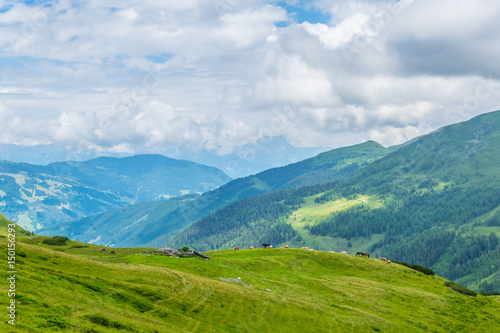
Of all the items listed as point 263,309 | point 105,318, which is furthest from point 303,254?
point 105,318

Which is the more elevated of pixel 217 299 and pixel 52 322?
pixel 52 322

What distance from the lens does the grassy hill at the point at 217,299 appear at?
3694cm

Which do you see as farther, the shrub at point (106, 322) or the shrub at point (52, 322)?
the shrub at point (106, 322)

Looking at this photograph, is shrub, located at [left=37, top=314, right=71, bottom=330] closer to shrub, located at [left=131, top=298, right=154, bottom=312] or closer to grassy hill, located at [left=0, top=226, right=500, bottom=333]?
grassy hill, located at [left=0, top=226, right=500, bottom=333]

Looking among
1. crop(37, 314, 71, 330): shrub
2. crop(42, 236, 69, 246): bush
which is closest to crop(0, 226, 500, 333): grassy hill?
crop(37, 314, 71, 330): shrub

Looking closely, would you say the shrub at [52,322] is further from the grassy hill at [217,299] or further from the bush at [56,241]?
the bush at [56,241]

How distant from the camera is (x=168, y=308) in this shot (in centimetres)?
4678

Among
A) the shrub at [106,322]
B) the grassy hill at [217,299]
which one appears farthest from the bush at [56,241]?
the shrub at [106,322]

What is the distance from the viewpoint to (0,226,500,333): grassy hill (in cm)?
3694

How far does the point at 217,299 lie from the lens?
5444cm

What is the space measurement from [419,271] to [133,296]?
4252 inches

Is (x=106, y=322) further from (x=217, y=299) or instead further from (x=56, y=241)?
(x=56, y=241)

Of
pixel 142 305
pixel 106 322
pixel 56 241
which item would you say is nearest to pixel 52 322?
pixel 106 322

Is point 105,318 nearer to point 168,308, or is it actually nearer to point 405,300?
point 168,308
